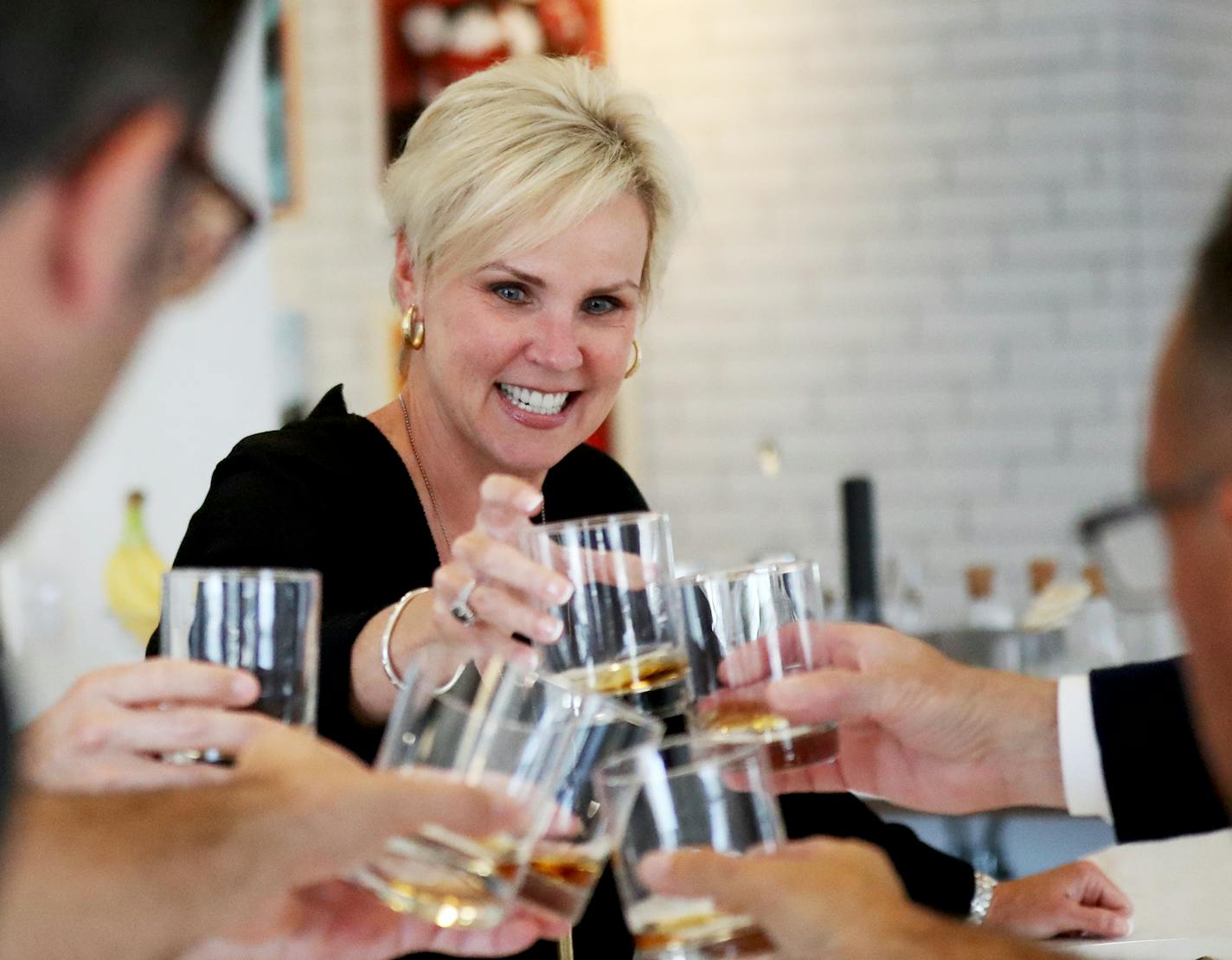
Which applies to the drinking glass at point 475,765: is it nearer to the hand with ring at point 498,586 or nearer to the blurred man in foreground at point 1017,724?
the blurred man in foreground at point 1017,724

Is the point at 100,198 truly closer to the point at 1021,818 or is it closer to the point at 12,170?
the point at 12,170

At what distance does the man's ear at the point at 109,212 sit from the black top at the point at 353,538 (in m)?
1.01

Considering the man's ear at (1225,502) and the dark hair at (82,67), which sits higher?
the dark hair at (82,67)

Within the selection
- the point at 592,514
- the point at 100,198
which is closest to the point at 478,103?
the point at 592,514

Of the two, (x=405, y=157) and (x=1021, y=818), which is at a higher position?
(x=405, y=157)

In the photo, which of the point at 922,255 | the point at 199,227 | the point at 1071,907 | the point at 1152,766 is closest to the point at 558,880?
the point at 199,227

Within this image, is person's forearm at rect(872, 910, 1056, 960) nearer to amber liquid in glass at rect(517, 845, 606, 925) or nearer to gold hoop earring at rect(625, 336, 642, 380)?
amber liquid in glass at rect(517, 845, 606, 925)

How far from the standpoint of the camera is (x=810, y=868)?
0.95 meters

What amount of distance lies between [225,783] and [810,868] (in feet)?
1.10

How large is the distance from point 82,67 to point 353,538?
139cm

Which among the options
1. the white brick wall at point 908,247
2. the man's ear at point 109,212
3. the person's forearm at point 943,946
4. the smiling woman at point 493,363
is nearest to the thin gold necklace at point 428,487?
the smiling woman at point 493,363

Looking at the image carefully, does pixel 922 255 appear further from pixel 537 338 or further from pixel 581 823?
pixel 581 823

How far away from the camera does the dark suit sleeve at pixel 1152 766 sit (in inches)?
57.4

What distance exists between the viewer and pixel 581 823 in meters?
1.05
